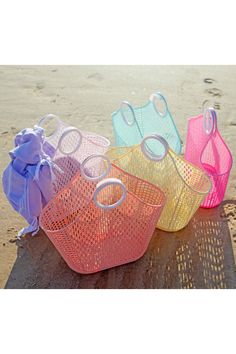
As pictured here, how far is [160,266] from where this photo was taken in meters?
1.62

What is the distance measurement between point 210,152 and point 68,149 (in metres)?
0.55

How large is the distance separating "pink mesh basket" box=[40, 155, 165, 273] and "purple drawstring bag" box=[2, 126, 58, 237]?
0.26 ft

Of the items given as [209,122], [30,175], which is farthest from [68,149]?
[209,122]

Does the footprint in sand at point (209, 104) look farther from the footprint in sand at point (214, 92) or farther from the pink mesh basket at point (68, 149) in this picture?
the pink mesh basket at point (68, 149)

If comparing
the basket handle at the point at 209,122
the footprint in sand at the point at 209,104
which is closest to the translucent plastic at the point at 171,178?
the basket handle at the point at 209,122

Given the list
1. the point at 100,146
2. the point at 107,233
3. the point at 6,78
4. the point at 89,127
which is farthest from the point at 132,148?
the point at 6,78

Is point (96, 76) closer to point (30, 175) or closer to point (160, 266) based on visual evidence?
point (30, 175)

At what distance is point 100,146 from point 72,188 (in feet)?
1.00

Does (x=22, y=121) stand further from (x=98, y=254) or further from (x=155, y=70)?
(x=98, y=254)

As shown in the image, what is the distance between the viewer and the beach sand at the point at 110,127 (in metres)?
1.59

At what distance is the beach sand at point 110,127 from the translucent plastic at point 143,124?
261mm

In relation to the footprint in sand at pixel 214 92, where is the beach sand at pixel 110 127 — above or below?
below

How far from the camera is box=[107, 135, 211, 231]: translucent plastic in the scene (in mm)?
1655

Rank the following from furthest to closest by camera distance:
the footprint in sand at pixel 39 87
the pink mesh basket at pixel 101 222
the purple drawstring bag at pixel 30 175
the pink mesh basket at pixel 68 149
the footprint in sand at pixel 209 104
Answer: the footprint in sand at pixel 39 87
the footprint in sand at pixel 209 104
the pink mesh basket at pixel 68 149
the purple drawstring bag at pixel 30 175
the pink mesh basket at pixel 101 222
